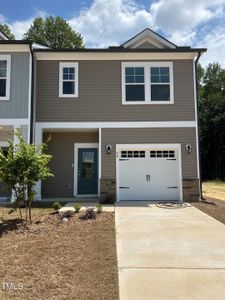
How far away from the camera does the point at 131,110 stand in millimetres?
13672

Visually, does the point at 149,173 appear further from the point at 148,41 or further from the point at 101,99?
the point at 148,41

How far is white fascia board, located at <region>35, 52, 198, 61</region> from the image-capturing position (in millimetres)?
13680

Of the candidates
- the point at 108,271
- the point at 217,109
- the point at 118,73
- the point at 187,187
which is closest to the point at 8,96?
the point at 118,73

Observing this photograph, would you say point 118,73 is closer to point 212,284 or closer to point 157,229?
point 157,229

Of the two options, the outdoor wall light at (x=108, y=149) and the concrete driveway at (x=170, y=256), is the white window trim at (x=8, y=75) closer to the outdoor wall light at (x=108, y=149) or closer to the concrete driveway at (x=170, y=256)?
Result: the outdoor wall light at (x=108, y=149)

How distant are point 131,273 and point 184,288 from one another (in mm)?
923

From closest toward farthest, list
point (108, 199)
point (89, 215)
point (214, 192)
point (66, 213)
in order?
point (89, 215), point (66, 213), point (108, 199), point (214, 192)

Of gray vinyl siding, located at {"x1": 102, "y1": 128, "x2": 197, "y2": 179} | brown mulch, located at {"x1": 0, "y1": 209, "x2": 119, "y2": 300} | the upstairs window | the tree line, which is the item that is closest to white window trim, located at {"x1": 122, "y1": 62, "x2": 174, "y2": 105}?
the upstairs window

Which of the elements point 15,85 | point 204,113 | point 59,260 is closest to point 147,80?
point 15,85

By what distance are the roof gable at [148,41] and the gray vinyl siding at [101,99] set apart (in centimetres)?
185

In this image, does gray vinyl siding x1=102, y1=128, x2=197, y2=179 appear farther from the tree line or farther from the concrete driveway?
the tree line

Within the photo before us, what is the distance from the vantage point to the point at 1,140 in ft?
47.5

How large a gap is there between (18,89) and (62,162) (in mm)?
3833

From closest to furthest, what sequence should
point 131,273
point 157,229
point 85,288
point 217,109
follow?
point 85,288 → point 131,273 → point 157,229 → point 217,109
